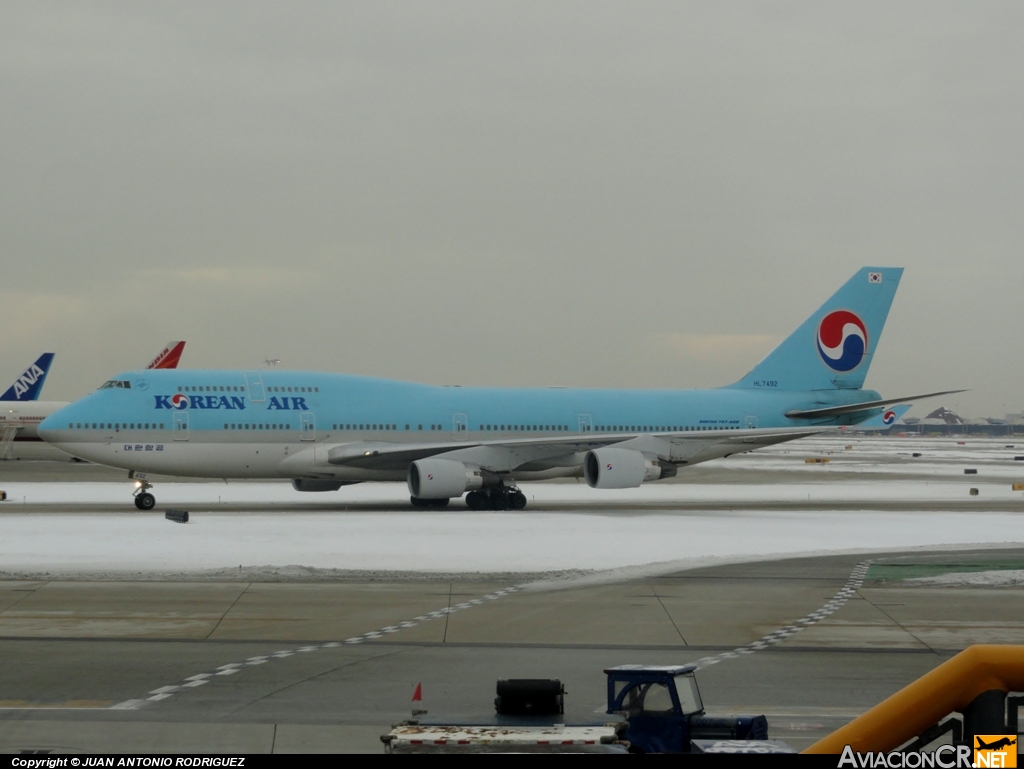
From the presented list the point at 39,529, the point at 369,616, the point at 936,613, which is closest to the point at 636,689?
the point at 369,616

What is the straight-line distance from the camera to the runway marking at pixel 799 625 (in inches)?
543

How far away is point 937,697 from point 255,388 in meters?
33.2

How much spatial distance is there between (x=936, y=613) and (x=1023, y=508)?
2422cm

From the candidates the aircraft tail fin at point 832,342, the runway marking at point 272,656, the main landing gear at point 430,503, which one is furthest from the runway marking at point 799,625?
the aircraft tail fin at point 832,342

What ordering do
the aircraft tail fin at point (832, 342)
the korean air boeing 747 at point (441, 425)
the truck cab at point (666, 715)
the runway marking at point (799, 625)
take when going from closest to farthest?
the truck cab at point (666, 715), the runway marking at point (799, 625), the korean air boeing 747 at point (441, 425), the aircraft tail fin at point (832, 342)

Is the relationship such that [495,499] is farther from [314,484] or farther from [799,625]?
[799,625]

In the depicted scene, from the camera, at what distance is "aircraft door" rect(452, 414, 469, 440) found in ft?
124

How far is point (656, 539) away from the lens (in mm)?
27625

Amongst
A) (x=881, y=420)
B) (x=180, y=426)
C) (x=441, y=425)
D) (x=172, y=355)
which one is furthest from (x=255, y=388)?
(x=172, y=355)

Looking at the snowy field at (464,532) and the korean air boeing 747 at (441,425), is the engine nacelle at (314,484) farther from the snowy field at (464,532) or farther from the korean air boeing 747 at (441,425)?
the snowy field at (464,532)

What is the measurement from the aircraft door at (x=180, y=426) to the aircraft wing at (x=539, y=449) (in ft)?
14.1

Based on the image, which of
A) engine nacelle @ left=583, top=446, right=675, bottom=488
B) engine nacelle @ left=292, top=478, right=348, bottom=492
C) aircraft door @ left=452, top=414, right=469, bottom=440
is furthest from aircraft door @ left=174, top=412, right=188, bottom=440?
engine nacelle @ left=583, top=446, right=675, bottom=488

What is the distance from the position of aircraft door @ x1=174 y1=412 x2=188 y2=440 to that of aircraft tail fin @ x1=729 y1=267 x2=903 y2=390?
2006 centimetres

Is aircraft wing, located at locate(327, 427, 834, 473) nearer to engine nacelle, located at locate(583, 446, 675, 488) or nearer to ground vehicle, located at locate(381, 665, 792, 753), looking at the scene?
engine nacelle, located at locate(583, 446, 675, 488)
